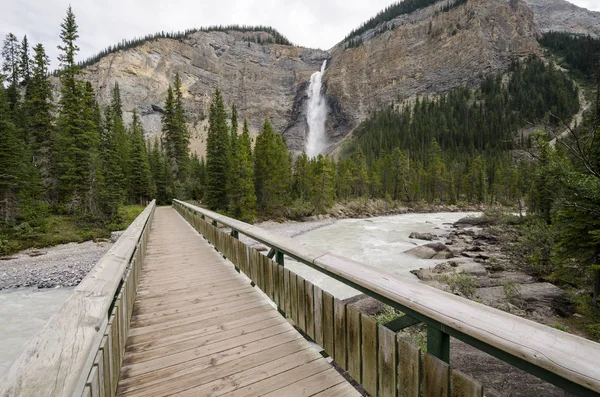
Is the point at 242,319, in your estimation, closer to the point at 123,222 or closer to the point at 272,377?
the point at 272,377

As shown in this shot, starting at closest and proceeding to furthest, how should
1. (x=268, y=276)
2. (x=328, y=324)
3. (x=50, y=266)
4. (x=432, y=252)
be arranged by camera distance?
(x=328, y=324) → (x=268, y=276) → (x=50, y=266) → (x=432, y=252)

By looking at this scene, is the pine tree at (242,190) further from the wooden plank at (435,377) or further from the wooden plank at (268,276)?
the wooden plank at (435,377)

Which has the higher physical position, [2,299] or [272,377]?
[272,377]

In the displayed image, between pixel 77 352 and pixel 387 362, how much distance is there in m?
1.66

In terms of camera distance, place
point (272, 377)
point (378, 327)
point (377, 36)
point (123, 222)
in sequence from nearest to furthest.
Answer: point (378, 327) → point (272, 377) → point (123, 222) → point (377, 36)

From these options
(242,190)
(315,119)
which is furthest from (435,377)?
(315,119)

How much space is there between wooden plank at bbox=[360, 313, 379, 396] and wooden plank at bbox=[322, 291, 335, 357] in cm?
41

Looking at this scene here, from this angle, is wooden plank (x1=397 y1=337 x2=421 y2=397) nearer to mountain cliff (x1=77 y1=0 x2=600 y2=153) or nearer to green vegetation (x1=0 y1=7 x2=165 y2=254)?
green vegetation (x1=0 y1=7 x2=165 y2=254)

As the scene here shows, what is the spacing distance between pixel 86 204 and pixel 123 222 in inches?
114

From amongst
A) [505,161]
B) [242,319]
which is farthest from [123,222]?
[505,161]

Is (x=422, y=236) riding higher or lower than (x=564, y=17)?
lower

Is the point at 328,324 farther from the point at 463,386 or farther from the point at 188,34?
the point at 188,34

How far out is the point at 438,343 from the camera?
148 cm

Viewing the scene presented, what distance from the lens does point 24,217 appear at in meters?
17.6
